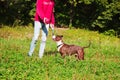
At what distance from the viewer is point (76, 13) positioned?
30641mm

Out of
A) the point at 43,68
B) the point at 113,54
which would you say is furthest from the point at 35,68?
the point at 113,54

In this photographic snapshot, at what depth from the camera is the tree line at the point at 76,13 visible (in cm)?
2800

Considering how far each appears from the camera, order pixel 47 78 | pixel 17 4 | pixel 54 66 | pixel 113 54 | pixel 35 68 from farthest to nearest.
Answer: pixel 17 4, pixel 113 54, pixel 54 66, pixel 35 68, pixel 47 78

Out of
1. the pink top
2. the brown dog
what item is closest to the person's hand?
the pink top

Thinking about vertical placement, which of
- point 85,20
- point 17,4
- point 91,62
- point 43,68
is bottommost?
point 85,20

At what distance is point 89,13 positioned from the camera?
3067 cm

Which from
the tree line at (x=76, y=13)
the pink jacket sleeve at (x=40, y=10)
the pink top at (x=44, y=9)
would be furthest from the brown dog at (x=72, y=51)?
the tree line at (x=76, y=13)

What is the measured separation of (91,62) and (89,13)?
17.8 m

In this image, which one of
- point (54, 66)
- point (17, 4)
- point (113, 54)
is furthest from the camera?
point (17, 4)

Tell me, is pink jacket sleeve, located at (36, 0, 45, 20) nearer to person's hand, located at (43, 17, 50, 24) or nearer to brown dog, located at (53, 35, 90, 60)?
person's hand, located at (43, 17, 50, 24)

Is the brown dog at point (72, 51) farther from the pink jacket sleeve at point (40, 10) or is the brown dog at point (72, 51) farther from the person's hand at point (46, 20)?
the pink jacket sleeve at point (40, 10)

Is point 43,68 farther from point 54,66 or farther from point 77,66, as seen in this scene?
point 77,66

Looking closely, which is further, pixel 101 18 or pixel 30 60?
pixel 101 18

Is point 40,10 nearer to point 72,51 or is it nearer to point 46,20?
point 46,20
